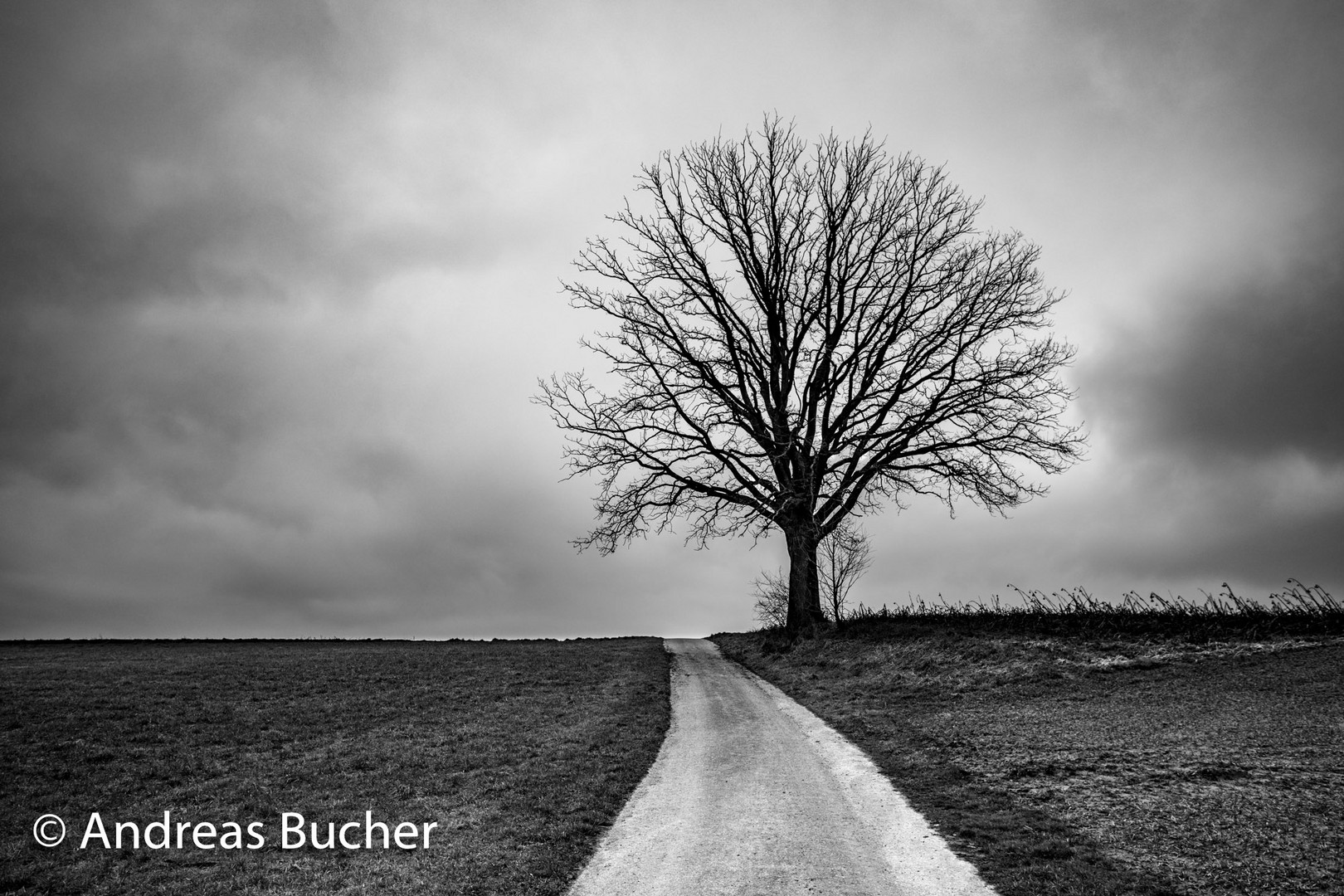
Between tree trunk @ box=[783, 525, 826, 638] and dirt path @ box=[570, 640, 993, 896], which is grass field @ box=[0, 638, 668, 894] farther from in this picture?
tree trunk @ box=[783, 525, 826, 638]

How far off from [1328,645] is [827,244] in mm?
20071

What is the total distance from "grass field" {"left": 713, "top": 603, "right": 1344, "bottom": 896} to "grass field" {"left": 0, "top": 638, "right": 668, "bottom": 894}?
5.20m

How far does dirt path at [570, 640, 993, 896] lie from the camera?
24.6 ft

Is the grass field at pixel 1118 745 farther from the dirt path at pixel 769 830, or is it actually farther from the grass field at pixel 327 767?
the grass field at pixel 327 767

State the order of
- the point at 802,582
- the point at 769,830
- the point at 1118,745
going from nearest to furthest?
1. the point at 769,830
2. the point at 1118,745
3. the point at 802,582

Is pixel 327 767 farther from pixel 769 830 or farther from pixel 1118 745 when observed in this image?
pixel 1118 745

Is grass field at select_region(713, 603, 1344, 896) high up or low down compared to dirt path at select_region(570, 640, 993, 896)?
up

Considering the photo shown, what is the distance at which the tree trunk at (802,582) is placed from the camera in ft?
89.7

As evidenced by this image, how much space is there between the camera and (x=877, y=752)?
12969 millimetres

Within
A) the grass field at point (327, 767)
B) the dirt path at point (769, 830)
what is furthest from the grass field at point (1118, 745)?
the grass field at point (327, 767)

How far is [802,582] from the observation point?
2767cm

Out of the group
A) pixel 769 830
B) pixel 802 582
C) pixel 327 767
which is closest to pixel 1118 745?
pixel 769 830

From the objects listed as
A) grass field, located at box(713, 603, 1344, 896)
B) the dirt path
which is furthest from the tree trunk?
the dirt path

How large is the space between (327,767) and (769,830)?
895 cm
